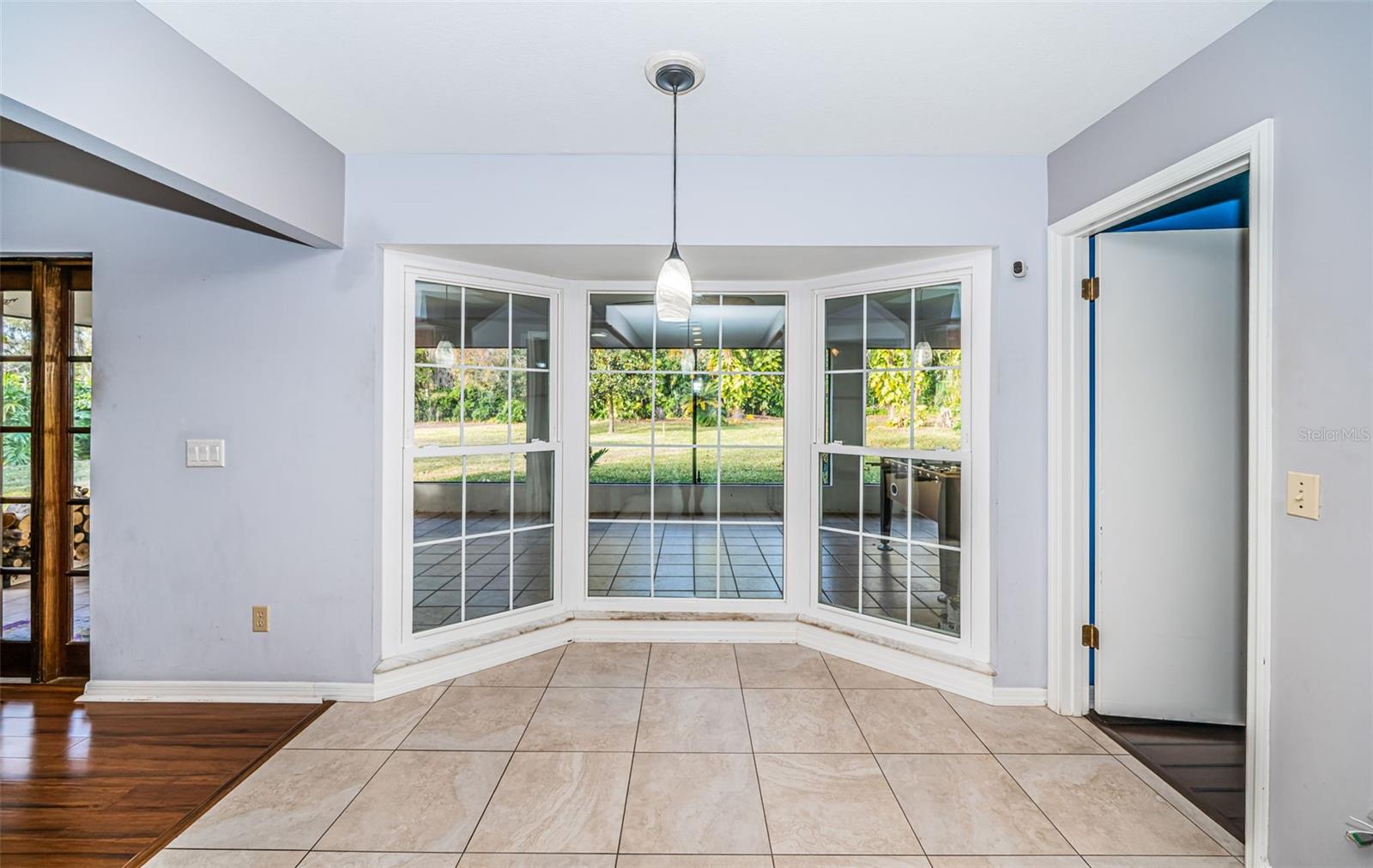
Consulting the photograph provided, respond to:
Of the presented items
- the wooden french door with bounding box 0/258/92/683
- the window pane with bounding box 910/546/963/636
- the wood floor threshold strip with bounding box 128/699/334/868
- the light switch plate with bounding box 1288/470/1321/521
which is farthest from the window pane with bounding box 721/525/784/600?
the wooden french door with bounding box 0/258/92/683

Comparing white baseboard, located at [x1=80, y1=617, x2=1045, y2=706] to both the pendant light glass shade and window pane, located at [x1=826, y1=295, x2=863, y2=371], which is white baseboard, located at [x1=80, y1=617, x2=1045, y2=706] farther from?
the pendant light glass shade

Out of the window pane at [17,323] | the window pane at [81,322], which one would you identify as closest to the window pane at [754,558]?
the window pane at [81,322]

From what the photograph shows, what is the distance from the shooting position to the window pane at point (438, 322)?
9.59 feet

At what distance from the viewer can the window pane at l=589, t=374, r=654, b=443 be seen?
3.45 meters

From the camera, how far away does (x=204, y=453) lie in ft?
8.82

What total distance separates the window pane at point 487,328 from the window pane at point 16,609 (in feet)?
7.73

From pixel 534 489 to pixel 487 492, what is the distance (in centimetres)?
27

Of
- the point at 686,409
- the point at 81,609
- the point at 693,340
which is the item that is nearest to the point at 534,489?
the point at 686,409

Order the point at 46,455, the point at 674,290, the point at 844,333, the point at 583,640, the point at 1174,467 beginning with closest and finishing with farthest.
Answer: the point at 674,290 → the point at 1174,467 → the point at 46,455 → the point at 844,333 → the point at 583,640

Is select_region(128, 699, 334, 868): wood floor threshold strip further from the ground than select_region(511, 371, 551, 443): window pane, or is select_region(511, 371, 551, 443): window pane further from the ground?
select_region(511, 371, 551, 443): window pane

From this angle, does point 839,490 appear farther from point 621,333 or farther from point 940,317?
point 621,333

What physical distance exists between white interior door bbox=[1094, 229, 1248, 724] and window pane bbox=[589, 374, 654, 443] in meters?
2.19

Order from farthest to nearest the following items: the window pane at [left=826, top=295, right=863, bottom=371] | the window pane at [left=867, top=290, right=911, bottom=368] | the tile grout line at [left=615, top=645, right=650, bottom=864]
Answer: the window pane at [left=826, top=295, right=863, bottom=371]
the window pane at [left=867, top=290, right=911, bottom=368]
the tile grout line at [left=615, top=645, right=650, bottom=864]

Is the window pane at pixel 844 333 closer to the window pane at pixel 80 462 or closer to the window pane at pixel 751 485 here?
the window pane at pixel 751 485
